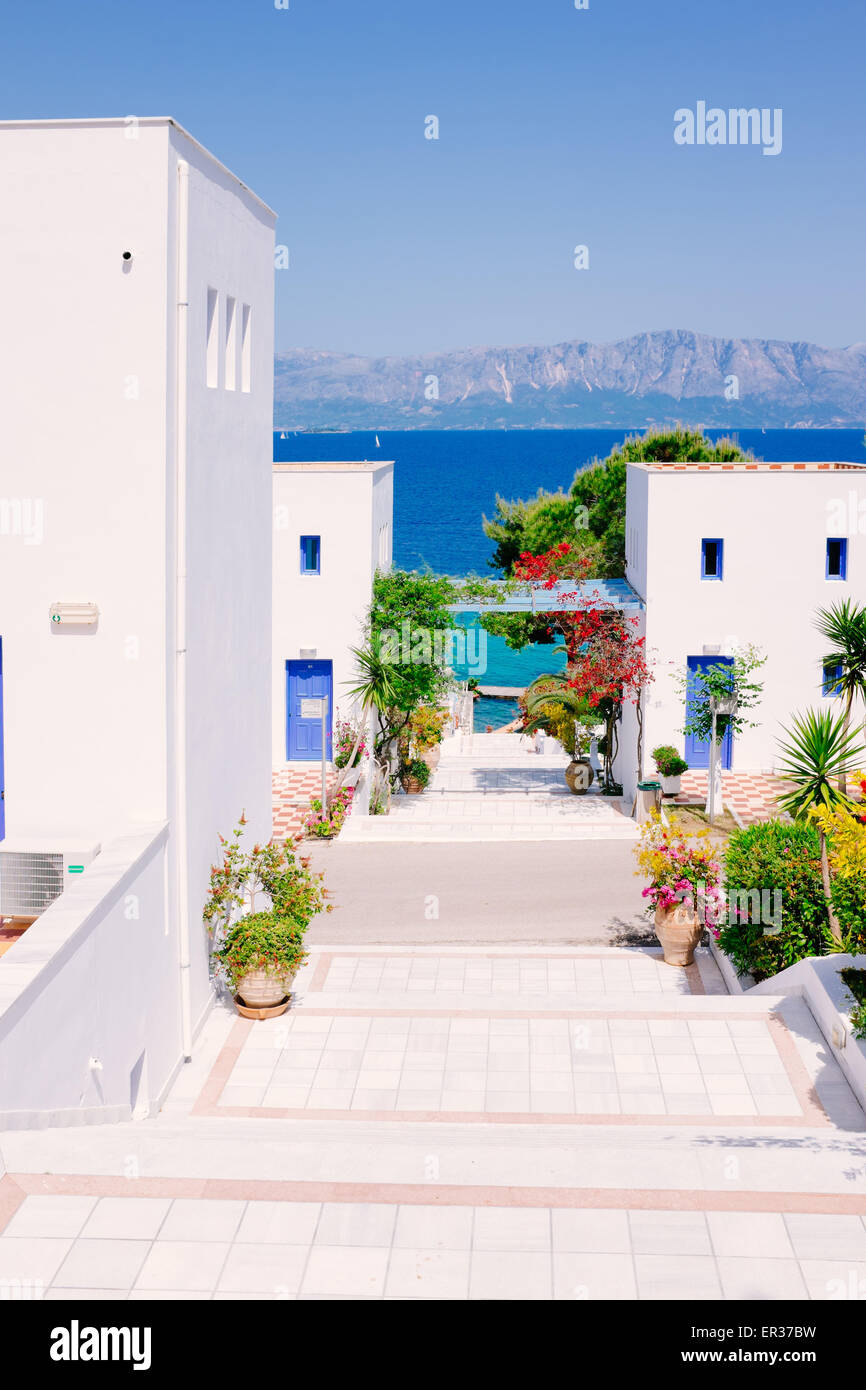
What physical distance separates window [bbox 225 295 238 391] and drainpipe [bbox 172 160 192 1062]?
1876 mm

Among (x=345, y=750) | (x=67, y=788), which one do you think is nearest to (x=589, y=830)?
(x=345, y=750)

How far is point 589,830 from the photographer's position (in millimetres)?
20359

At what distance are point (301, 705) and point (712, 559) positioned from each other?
806 cm

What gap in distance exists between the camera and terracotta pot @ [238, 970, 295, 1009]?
38.0ft

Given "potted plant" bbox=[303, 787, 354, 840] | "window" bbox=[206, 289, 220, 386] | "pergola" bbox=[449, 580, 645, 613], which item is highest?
"window" bbox=[206, 289, 220, 386]

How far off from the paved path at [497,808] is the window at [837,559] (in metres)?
5.74

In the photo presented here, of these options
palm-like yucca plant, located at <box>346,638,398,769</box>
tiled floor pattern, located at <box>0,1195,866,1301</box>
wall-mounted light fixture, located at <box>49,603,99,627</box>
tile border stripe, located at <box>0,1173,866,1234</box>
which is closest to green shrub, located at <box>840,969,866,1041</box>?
tile border stripe, located at <box>0,1173,866,1234</box>

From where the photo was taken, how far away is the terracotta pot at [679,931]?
13.9 meters

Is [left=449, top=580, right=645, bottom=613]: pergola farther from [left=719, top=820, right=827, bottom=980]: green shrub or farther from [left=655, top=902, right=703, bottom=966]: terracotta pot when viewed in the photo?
[left=719, top=820, right=827, bottom=980]: green shrub

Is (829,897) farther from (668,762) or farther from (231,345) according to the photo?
(668,762)

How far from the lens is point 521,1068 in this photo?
35.0 ft

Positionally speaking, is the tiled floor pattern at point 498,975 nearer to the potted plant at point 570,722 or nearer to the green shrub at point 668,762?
the green shrub at point 668,762

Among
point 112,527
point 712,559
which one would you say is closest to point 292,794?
point 712,559

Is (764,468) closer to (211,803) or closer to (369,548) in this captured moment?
(369,548)
